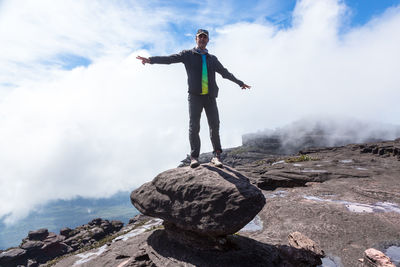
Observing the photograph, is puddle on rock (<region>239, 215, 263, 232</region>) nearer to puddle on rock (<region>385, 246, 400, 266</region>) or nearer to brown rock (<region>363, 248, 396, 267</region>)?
brown rock (<region>363, 248, 396, 267</region>)

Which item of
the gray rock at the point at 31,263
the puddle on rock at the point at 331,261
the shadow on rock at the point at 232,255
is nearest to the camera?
the shadow on rock at the point at 232,255

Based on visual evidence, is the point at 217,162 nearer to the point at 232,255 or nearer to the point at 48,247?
the point at 232,255

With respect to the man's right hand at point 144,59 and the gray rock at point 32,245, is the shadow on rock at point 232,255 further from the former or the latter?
the gray rock at point 32,245

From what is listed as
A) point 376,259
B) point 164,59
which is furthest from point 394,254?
point 164,59

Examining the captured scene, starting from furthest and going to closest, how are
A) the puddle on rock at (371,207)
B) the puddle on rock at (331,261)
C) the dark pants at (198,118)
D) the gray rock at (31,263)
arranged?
the gray rock at (31,263) < the puddle on rock at (371,207) < the dark pants at (198,118) < the puddle on rock at (331,261)

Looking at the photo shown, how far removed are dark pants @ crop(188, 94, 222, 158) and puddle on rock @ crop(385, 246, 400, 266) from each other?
727 centimetres

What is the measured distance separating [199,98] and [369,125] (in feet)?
348

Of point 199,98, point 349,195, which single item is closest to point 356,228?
point 349,195

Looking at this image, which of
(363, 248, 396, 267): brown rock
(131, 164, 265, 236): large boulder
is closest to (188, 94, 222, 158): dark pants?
(131, 164, 265, 236): large boulder

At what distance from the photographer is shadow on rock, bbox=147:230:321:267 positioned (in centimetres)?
775

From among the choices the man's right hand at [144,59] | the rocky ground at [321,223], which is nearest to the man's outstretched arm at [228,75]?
the man's right hand at [144,59]

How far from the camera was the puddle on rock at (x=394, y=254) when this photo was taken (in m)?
7.60

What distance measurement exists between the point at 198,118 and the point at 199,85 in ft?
4.35

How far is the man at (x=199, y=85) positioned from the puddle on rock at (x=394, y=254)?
6.81 metres
